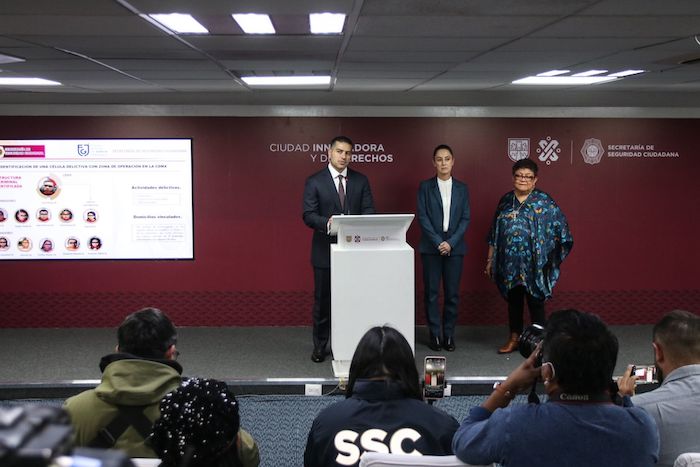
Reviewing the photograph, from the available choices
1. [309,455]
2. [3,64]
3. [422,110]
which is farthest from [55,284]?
[309,455]

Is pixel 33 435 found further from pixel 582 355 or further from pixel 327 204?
pixel 327 204

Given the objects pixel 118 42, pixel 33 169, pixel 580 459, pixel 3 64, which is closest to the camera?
pixel 580 459

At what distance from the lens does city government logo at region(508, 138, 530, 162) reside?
6.11 meters

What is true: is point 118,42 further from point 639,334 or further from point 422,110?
point 639,334

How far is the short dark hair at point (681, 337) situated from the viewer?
223 centimetres

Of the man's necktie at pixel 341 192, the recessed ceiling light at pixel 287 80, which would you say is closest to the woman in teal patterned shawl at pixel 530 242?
the man's necktie at pixel 341 192

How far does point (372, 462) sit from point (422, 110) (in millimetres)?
4731

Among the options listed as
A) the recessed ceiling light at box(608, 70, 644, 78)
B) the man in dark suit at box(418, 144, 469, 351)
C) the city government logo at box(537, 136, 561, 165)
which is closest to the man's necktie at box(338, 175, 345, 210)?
the man in dark suit at box(418, 144, 469, 351)

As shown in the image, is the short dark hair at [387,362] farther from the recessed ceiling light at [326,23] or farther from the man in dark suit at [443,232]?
the man in dark suit at [443,232]

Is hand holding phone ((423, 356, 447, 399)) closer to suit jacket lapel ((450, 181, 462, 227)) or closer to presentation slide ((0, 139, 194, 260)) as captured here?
suit jacket lapel ((450, 181, 462, 227))

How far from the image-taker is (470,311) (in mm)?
6250

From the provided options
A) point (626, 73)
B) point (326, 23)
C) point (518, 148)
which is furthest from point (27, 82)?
point (626, 73)

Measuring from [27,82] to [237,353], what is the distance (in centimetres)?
262

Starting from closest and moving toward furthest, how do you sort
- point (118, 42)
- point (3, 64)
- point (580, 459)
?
point (580, 459)
point (118, 42)
point (3, 64)
